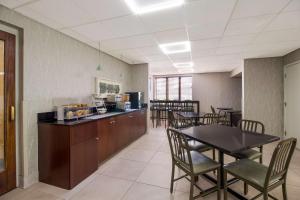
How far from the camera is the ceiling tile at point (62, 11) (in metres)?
1.87

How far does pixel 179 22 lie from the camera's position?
2.34 m

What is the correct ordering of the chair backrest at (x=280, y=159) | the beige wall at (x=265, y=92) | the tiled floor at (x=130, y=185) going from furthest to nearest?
1. the beige wall at (x=265, y=92)
2. the tiled floor at (x=130, y=185)
3. the chair backrest at (x=280, y=159)

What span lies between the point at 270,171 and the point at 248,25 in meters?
2.18

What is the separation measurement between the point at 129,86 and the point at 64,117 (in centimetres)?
310

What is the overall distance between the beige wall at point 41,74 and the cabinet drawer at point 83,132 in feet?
2.19

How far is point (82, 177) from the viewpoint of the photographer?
2.32m

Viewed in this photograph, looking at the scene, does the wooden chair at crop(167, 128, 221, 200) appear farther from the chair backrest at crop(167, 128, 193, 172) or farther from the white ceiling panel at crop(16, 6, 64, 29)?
the white ceiling panel at crop(16, 6, 64, 29)

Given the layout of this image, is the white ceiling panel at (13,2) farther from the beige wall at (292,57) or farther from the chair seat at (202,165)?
the beige wall at (292,57)

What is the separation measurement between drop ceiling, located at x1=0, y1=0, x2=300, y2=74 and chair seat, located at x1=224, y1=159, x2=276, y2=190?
196 centimetres

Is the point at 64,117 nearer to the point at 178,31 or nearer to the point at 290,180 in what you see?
the point at 178,31

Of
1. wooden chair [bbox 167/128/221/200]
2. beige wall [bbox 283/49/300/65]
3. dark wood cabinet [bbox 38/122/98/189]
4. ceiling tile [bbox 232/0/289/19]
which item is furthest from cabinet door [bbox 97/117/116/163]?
beige wall [bbox 283/49/300/65]

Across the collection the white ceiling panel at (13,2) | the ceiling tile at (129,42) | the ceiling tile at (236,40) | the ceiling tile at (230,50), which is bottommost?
the white ceiling panel at (13,2)

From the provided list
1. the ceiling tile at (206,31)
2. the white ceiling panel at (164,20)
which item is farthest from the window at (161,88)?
the white ceiling panel at (164,20)

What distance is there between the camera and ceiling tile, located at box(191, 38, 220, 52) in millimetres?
3154
